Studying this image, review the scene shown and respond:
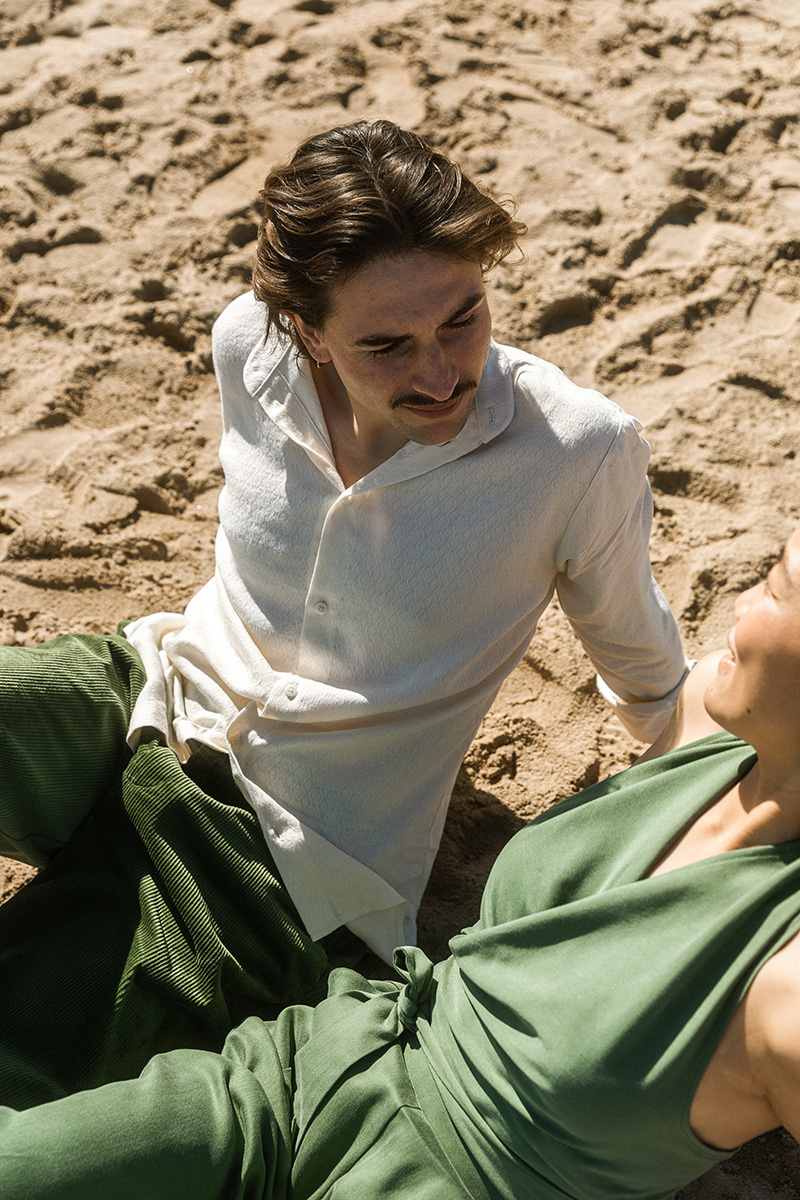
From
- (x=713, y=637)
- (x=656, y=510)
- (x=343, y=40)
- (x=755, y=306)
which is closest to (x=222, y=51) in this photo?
(x=343, y=40)

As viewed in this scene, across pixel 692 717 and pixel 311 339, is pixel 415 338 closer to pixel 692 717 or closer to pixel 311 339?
pixel 311 339

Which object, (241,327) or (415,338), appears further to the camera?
(241,327)

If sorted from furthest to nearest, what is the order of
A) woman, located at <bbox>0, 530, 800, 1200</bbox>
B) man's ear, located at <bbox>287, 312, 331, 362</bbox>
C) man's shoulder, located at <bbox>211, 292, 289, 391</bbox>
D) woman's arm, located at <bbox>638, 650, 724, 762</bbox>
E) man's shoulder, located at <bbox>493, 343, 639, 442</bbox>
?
man's shoulder, located at <bbox>211, 292, 289, 391</bbox> < man's ear, located at <bbox>287, 312, 331, 362</bbox> < man's shoulder, located at <bbox>493, 343, 639, 442</bbox> < woman's arm, located at <bbox>638, 650, 724, 762</bbox> < woman, located at <bbox>0, 530, 800, 1200</bbox>

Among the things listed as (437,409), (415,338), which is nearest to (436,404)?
(437,409)

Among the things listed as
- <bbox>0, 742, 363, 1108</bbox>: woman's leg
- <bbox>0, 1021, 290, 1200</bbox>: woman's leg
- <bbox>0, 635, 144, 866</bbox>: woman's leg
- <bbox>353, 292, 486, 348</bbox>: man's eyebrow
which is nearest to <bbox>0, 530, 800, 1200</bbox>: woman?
<bbox>0, 1021, 290, 1200</bbox>: woman's leg

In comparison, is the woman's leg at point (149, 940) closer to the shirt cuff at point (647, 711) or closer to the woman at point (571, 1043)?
the woman at point (571, 1043)

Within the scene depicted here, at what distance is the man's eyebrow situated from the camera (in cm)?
173

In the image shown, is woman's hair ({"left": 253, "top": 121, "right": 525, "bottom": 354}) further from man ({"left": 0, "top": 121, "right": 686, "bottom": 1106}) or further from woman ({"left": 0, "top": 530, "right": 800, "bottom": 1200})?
woman ({"left": 0, "top": 530, "right": 800, "bottom": 1200})

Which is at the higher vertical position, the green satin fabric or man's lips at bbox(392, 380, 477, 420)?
man's lips at bbox(392, 380, 477, 420)

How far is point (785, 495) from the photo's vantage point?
9.46 ft

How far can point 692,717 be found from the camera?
1.70 m

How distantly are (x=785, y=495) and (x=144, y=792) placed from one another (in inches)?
73.8

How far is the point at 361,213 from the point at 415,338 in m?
0.21

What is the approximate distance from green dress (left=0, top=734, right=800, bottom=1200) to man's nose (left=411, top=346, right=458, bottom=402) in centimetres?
67
